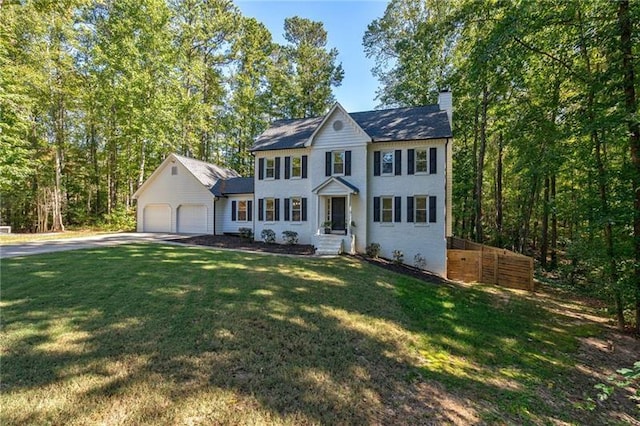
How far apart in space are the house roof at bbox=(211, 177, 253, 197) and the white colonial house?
331cm

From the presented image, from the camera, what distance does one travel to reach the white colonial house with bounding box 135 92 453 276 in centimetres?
1445

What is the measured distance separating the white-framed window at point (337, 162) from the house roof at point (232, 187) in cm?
667

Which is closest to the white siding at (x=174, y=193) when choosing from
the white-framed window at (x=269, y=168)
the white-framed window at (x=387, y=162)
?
the white-framed window at (x=269, y=168)

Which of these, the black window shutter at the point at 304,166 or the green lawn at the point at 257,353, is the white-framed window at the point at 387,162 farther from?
the green lawn at the point at 257,353

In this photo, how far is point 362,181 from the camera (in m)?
15.4

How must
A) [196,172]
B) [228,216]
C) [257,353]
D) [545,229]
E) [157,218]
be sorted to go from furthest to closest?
[157,218], [196,172], [228,216], [545,229], [257,353]

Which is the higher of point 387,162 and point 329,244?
point 387,162

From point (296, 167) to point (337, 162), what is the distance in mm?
2422

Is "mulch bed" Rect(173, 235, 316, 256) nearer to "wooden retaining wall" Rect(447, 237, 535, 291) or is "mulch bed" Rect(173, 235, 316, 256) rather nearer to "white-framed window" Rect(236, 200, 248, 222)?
"white-framed window" Rect(236, 200, 248, 222)

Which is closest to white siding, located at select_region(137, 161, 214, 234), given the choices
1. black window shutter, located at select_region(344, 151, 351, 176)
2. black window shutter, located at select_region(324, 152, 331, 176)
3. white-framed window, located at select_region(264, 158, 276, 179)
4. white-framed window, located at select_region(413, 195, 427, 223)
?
white-framed window, located at select_region(264, 158, 276, 179)

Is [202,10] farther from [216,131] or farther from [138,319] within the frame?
[138,319]

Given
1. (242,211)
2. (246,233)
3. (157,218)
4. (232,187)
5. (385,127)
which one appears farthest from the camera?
(157,218)

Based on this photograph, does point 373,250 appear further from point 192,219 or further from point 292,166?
point 192,219

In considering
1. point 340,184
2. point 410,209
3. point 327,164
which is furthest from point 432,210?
point 327,164
